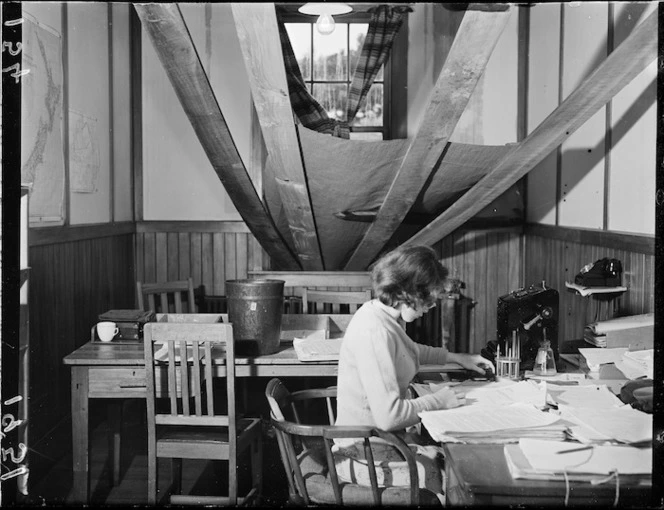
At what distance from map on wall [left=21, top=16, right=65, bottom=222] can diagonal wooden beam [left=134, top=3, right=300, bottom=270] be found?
37.2 inches

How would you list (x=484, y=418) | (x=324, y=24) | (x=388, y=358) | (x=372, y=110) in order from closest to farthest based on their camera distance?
(x=484, y=418)
(x=388, y=358)
(x=324, y=24)
(x=372, y=110)

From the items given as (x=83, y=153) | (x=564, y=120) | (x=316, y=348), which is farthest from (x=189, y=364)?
(x=83, y=153)

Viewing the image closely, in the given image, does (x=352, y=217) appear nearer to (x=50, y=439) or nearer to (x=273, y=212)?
(x=273, y=212)

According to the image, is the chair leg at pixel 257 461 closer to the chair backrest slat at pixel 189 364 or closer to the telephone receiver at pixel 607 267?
the chair backrest slat at pixel 189 364

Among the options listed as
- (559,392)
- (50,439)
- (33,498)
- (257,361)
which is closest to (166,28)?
(257,361)

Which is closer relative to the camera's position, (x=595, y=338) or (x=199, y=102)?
(x=595, y=338)

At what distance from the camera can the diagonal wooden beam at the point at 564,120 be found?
266 cm

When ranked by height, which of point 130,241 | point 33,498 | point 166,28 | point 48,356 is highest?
point 166,28

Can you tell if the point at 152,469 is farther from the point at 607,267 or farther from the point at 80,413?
the point at 607,267

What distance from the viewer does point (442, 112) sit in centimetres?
342

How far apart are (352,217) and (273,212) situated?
617 mm

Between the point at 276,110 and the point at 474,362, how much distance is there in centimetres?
148

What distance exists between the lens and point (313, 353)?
3340 mm

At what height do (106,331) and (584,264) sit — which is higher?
(584,264)
